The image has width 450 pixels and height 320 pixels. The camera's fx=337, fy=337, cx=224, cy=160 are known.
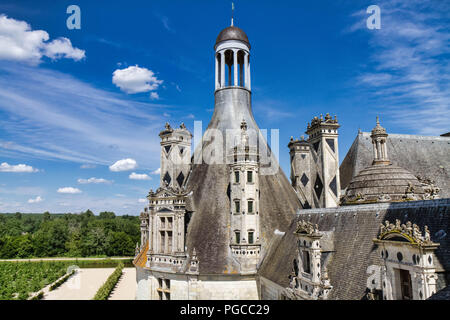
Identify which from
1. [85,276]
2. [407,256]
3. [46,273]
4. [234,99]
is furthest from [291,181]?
[46,273]

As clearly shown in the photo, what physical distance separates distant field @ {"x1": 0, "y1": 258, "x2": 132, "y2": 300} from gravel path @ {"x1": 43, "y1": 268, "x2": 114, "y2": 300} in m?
3.16

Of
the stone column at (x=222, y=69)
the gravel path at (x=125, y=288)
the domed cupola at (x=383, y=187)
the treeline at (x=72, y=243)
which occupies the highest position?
the stone column at (x=222, y=69)

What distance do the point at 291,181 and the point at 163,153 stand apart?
1196cm

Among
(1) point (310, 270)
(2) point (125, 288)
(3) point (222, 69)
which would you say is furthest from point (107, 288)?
(1) point (310, 270)

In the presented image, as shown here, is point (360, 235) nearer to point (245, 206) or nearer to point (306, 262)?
point (306, 262)

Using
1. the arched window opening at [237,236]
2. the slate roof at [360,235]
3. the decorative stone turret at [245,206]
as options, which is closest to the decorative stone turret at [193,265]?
the decorative stone turret at [245,206]

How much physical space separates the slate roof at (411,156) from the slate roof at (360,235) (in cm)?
1729

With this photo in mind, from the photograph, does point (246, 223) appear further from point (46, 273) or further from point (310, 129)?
point (46, 273)

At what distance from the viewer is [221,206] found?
82.7 feet

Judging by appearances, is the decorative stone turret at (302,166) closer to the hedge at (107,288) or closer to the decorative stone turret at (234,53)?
the decorative stone turret at (234,53)

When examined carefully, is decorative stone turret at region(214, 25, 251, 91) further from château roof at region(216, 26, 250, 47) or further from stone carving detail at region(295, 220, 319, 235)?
stone carving detail at region(295, 220, 319, 235)

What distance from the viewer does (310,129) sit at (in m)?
30.1

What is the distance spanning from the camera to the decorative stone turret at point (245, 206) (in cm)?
2300
